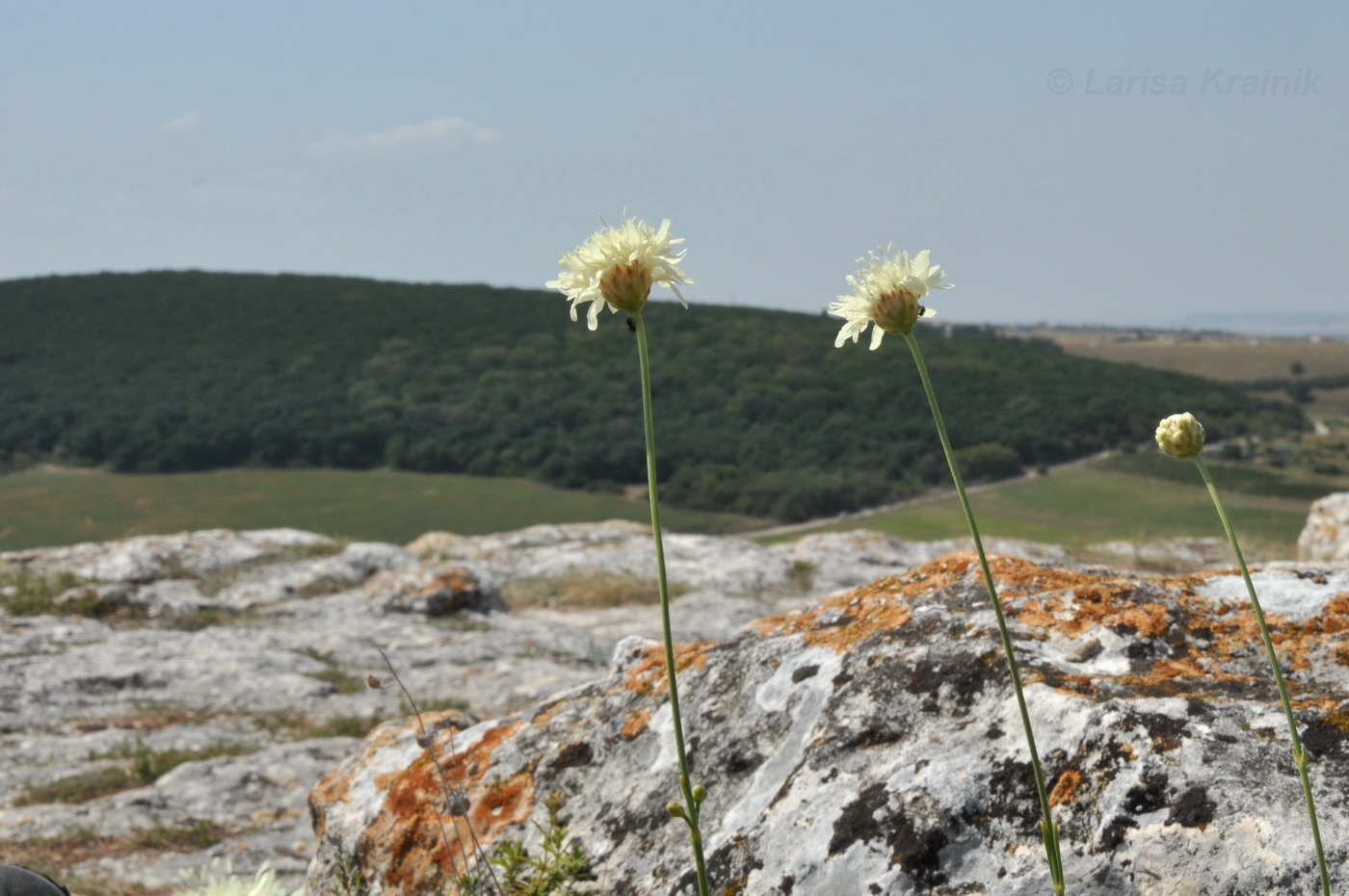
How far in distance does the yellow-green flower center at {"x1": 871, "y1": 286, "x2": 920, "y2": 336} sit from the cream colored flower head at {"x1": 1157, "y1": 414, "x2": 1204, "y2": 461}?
1.40 feet

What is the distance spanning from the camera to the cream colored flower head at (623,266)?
1.33m

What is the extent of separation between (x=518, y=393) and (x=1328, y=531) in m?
47.6

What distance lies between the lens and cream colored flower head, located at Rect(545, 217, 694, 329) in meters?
1.33

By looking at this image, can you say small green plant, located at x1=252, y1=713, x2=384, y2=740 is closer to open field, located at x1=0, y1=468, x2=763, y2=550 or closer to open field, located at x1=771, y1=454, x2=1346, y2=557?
open field, located at x1=771, y1=454, x2=1346, y2=557

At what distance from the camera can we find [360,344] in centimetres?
6456

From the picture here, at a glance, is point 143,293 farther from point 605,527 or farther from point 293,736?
point 293,736

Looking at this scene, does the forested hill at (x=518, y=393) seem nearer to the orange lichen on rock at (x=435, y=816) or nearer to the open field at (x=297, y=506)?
the open field at (x=297, y=506)

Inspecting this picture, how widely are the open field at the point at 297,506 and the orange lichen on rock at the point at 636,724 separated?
2404 cm

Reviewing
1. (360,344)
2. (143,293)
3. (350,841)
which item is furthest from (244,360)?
(350,841)

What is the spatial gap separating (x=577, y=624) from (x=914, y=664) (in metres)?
8.66

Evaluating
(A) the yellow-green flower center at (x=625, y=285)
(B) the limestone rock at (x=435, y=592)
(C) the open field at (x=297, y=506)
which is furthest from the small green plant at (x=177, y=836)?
(C) the open field at (x=297, y=506)

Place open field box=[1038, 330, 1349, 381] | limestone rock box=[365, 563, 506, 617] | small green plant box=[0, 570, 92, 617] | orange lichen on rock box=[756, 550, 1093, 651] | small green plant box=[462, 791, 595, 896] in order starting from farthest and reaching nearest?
open field box=[1038, 330, 1349, 381] → limestone rock box=[365, 563, 506, 617] → small green plant box=[0, 570, 92, 617] → orange lichen on rock box=[756, 550, 1093, 651] → small green plant box=[462, 791, 595, 896]

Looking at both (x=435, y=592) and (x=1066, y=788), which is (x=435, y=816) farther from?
(x=435, y=592)

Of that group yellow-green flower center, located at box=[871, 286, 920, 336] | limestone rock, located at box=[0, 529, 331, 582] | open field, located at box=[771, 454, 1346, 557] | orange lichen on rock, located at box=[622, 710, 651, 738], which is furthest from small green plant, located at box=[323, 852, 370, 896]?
open field, located at box=[771, 454, 1346, 557]
